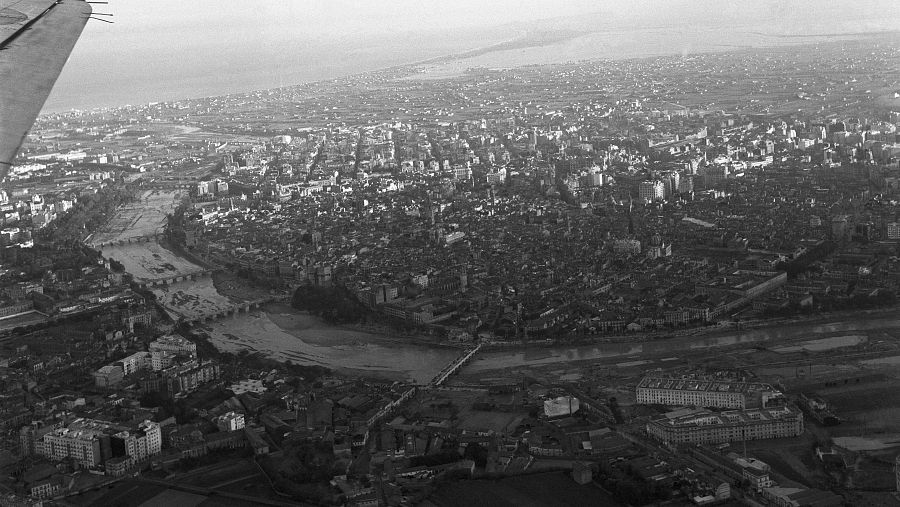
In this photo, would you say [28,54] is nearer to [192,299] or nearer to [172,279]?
[192,299]

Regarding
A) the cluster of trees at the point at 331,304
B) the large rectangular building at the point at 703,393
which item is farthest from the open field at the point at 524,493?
the cluster of trees at the point at 331,304

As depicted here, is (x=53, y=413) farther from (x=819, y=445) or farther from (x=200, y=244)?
(x=200, y=244)

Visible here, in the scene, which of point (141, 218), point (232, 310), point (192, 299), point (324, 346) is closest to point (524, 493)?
point (324, 346)

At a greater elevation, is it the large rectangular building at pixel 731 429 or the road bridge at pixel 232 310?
the large rectangular building at pixel 731 429

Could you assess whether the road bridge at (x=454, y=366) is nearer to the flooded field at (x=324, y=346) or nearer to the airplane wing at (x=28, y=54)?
the flooded field at (x=324, y=346)

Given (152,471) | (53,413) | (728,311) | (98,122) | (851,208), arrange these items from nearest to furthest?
(152,471) → (53,413) → (728,311) → (851,208) → (98,122)

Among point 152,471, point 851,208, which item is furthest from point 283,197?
point 152,471

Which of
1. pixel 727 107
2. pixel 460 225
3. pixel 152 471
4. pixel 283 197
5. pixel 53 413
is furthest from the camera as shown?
pixel 727 107

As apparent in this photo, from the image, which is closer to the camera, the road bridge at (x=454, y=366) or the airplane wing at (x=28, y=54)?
the airplane wing at (x=28, y=54)
